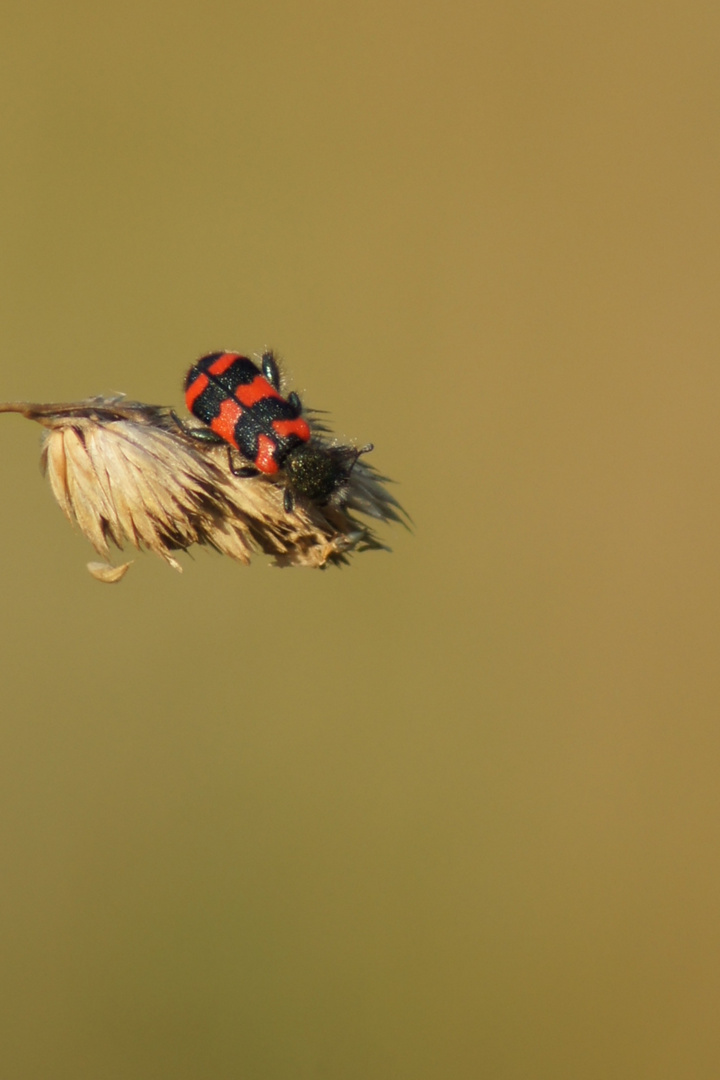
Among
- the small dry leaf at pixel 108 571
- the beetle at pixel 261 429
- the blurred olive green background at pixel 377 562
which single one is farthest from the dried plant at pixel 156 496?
the blurred olive green background at pixel 377 562

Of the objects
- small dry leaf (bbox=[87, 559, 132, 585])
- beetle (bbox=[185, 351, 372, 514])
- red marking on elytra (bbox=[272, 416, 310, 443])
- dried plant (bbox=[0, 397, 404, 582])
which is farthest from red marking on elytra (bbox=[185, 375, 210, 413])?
small dry leaf (bbox=[87, 559, 132, 585])

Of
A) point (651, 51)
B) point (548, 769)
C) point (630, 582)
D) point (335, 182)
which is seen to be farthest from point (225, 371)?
point (651, 51)

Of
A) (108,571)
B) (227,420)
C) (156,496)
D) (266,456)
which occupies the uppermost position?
(227,420)

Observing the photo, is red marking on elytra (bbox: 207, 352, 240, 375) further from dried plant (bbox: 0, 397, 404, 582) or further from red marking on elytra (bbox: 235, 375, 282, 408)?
dried plant (bbox: 0, 397, 404, 582)

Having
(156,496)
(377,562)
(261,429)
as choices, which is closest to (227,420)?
(261,429)

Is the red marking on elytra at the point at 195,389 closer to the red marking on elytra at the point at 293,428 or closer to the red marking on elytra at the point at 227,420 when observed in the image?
the red marking on elytra at the point at 227,420

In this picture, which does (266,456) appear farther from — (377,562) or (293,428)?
(377,562)
